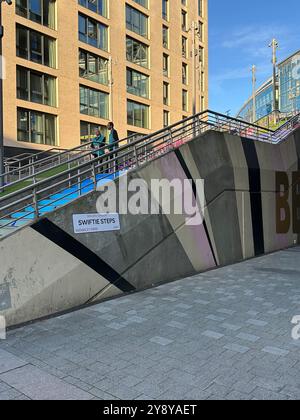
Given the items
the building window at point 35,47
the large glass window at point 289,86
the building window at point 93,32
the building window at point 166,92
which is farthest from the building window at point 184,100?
the large glass window at point 289,86

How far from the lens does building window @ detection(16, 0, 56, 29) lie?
23.7 metres

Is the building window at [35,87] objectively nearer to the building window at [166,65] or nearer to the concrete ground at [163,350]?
the building window at [166,65]

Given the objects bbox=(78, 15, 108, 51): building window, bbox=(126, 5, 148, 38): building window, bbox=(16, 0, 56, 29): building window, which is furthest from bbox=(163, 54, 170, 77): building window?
bbox=(16, 0, 56, 29): building window

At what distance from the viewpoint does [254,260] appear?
11.9 meters

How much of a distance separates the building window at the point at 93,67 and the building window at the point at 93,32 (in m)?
0.84

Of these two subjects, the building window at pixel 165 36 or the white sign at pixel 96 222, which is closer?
the white sign at pixel 96 222

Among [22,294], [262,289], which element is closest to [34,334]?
[22,294]

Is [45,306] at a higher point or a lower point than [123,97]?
lower

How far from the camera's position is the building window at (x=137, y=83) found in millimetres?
33341

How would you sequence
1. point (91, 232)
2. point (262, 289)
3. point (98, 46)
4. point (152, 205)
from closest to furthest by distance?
point (91, 232) → point (262, 289) → point (152, 205) → point (98, 46)

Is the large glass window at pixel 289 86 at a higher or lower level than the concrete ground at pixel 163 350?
higher

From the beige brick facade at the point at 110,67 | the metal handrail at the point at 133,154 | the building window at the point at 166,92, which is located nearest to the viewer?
the metal handrail at the point at 133,154
